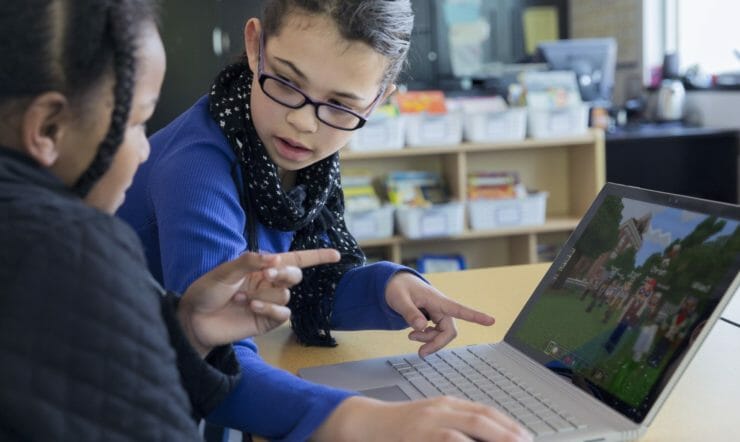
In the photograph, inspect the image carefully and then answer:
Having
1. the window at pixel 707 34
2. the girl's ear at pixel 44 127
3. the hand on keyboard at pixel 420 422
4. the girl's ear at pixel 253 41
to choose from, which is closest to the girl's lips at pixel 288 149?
the girl's ear at pixel 253 41

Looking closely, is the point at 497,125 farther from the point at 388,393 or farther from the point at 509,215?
Answer: the point at 388,393

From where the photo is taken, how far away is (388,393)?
91 cm

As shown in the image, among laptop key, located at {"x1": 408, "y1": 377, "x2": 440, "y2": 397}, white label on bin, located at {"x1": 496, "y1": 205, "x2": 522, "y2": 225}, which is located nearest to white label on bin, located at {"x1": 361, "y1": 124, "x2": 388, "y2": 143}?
white label on bin, located at {"x1": 496, "y1": 205, "x2": 522, "y2": 225}

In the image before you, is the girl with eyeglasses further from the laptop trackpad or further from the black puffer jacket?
the black puffer jacket

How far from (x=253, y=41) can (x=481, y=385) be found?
0.55 m

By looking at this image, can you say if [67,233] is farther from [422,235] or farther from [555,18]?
[555,18]

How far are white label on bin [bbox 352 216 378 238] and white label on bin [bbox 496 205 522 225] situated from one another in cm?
47

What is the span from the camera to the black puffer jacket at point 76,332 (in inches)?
20.3

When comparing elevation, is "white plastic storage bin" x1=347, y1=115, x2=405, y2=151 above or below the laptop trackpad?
below

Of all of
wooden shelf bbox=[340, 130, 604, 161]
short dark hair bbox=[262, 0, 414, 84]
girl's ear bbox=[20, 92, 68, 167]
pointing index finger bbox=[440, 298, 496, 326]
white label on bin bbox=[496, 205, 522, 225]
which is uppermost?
short dark hair bbox=[262, 0, 414, 84]

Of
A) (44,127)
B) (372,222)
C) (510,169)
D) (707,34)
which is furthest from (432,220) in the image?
(44,127)

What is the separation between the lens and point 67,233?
537 millimetres

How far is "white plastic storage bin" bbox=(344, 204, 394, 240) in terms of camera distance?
10.5 feet

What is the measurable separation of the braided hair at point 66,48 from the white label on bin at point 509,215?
2785mm
